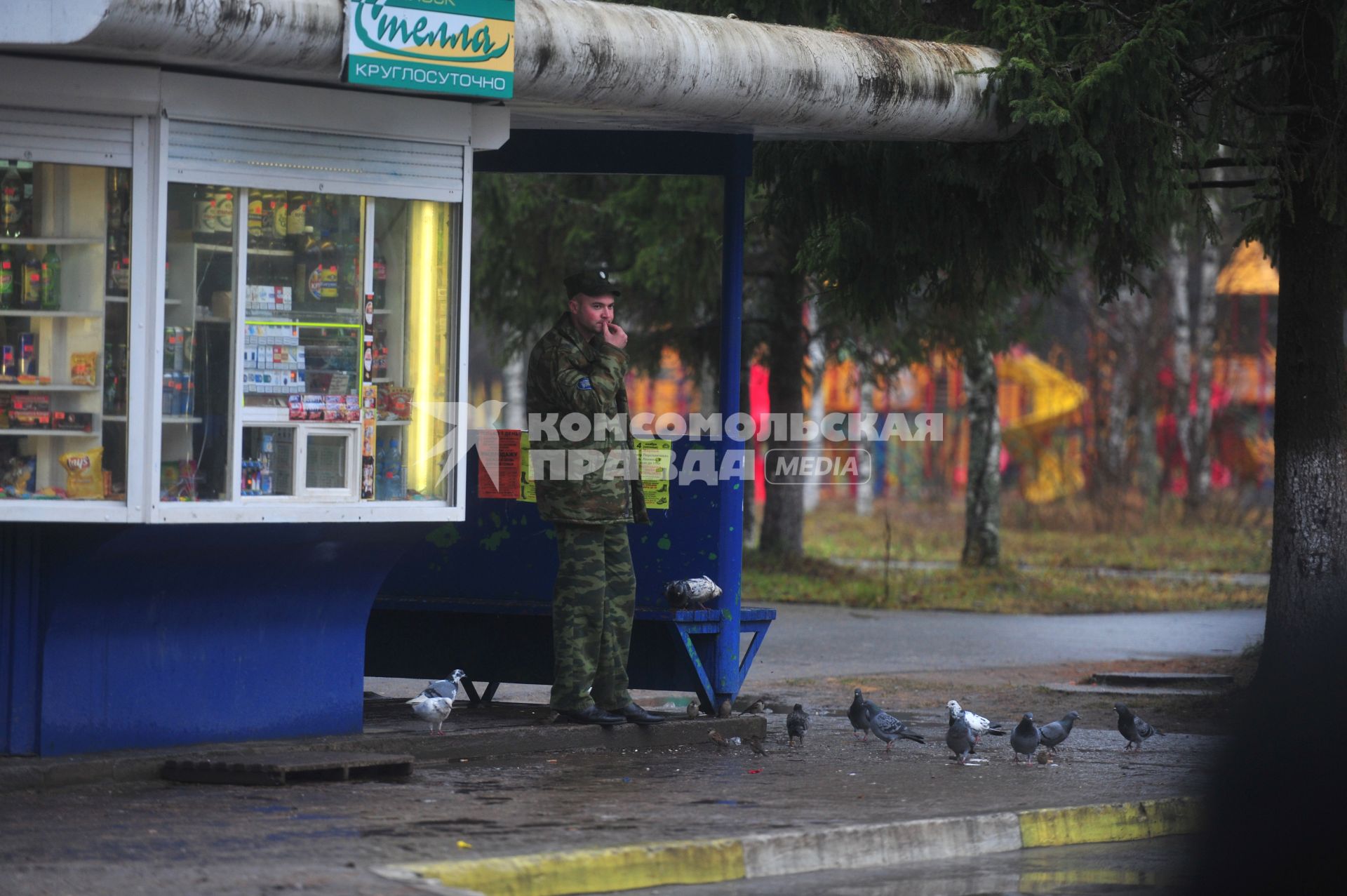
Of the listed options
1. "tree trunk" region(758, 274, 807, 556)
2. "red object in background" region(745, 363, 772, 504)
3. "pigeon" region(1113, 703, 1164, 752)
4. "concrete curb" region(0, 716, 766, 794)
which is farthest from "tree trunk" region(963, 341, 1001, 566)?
"concrete curb" region(0, 716, 766, 794)

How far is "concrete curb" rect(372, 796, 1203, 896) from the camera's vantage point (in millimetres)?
6754

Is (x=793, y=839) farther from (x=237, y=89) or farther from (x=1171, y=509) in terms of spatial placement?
(x=1171, y=509)

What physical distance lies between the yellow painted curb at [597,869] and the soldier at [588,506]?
8.00ft

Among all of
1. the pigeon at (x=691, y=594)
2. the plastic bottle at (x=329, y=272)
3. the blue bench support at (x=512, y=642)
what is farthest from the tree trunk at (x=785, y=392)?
the plastic bottle at (x=329, y=272)

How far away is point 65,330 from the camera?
26.3ft

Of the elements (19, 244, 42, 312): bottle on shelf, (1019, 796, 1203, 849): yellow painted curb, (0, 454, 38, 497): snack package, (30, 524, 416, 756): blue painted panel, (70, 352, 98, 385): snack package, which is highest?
(19, 244, 42, 312): bottle on shelf

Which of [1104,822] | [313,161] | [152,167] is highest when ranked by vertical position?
[313,161]

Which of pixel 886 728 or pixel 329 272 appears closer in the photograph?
pixel 329 272

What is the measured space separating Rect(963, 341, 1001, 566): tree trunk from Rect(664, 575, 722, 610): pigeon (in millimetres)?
13740

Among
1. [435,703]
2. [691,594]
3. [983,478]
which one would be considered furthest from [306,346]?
[983,478]

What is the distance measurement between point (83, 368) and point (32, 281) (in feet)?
1.40

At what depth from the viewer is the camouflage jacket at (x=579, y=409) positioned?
31.0 feet

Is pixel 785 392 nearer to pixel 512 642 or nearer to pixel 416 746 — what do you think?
pixel 512 642

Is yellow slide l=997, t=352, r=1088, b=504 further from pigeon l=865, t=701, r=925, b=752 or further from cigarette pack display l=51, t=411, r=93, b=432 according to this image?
cigarette pack display l=51, t=411, r=93, b=432
